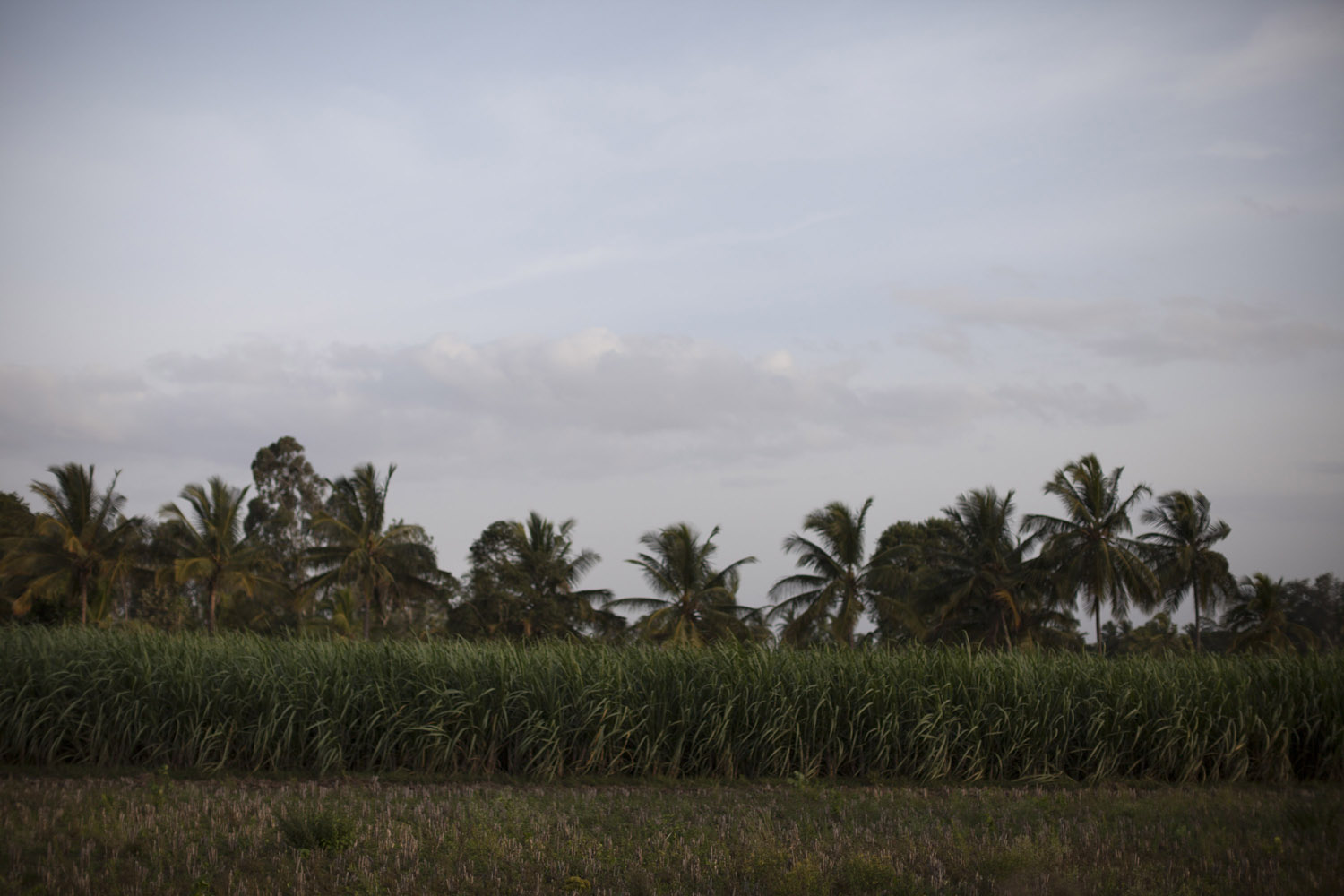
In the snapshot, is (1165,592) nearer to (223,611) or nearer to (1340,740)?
(1340,740)

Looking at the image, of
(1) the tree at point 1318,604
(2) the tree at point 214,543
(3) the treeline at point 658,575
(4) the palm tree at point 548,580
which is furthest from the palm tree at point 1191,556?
(2) the tree at point 214,543

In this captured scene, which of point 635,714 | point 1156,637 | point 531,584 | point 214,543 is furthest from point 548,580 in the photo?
point 1156,637

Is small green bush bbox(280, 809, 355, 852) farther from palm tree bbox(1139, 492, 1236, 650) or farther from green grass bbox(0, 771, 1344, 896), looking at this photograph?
palm tree bbox(1139, 492, 1236, 650)

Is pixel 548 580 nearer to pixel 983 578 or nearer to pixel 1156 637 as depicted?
pixel 983 578

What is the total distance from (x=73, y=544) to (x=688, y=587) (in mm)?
19142

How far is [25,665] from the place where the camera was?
11719 mm

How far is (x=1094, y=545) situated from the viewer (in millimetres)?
31234

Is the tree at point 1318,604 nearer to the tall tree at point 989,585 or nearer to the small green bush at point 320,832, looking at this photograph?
the tall tree at point 989,585

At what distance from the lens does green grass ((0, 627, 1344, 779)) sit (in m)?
11.2

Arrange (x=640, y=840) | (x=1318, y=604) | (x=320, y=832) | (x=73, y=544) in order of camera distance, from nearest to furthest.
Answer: (x=320, y=832)
(x=640, y=840)
(x=73, y=544)
(x=1318, y=604)

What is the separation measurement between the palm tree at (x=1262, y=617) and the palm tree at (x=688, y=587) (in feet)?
64.3

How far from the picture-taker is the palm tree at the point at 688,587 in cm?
3186

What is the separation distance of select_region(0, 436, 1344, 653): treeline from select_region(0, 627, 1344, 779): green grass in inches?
656

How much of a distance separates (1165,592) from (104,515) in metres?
37.6
